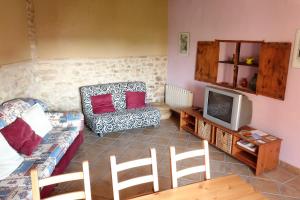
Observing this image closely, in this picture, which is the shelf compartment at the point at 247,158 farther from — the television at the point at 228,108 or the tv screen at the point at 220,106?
the tv screen at the point at 220,106

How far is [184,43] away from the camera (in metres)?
4.91

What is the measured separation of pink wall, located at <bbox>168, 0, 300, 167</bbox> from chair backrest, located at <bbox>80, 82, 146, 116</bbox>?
1169 millimetres

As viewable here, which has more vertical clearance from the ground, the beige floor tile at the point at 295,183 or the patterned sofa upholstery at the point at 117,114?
the patterned sofa upholstery at the point at 117,114

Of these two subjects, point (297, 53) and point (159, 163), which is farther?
point (159, 163)

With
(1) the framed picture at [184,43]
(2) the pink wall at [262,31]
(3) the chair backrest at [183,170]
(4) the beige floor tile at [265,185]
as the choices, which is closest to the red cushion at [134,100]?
(2) the pink wall at [262,31]

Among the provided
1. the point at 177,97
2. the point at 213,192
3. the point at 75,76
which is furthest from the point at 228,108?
the point at 75,76

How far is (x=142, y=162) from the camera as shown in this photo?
1.70m

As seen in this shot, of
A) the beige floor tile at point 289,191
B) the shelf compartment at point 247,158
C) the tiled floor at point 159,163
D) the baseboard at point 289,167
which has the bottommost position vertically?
the beige floor tile at point 289,191

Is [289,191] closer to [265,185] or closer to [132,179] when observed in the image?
[265,185]

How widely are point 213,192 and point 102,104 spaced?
132 inches

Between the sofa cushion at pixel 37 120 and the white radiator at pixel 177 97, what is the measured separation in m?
2.50

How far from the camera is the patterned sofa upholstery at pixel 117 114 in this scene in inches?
167

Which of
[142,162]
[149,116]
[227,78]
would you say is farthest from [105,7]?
[142,162]

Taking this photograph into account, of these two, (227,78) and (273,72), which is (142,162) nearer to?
(273,72)
